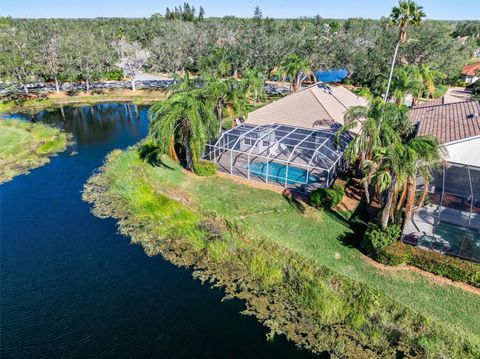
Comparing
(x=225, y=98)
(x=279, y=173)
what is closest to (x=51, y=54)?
(x=225, y=98)

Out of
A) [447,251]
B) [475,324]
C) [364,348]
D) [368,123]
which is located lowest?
[364,348]

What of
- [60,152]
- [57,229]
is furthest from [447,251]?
[60,152]

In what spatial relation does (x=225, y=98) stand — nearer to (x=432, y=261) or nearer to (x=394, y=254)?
(x=394, y=254)

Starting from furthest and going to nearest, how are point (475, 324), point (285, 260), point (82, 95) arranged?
point (82, 95)
point (285, 260)
point (475, 324)

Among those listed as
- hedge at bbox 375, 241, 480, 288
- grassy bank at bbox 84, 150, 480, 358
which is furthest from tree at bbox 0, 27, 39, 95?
hedge at bbox 375, 241, 480, 288

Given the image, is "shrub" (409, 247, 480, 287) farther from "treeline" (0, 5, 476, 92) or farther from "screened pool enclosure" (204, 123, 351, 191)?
"treeline" (0, 5, 476, 92)

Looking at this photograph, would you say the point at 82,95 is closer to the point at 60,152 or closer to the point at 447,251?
the point at 60,152
